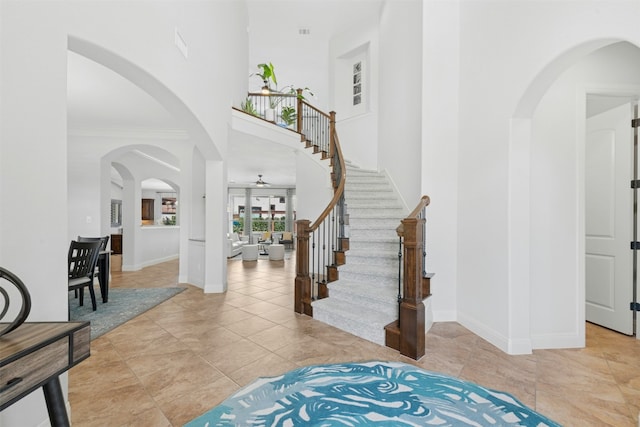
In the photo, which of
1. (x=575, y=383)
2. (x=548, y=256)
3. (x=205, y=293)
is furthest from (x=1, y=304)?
(x=548, y=256)

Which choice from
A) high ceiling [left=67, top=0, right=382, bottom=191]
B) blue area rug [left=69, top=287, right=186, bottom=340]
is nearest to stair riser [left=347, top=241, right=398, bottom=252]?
blue area rug [left=69, top=287, right=186, bottom=340]

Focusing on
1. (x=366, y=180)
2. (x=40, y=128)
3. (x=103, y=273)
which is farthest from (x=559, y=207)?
(x=103, y=273)

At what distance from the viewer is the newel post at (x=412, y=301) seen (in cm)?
263

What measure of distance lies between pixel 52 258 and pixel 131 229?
6.10 metres

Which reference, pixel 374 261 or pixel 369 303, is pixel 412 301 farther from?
pixel 374 261

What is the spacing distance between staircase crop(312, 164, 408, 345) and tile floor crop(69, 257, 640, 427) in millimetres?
168

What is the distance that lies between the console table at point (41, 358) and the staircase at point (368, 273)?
242cm

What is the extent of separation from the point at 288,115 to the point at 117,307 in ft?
16.2

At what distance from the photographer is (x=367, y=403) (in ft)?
6.45

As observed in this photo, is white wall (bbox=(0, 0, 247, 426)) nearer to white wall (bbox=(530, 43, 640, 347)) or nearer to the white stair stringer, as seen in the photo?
the white stair stringer

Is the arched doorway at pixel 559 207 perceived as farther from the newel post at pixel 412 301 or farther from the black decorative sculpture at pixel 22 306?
the black decorative sculpture at pixel 22 306

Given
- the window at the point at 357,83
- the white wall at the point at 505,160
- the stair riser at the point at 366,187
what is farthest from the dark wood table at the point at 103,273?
the window at the point at 357,83

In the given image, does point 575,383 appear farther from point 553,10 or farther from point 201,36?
point 201,36

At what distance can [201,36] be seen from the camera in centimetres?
401
